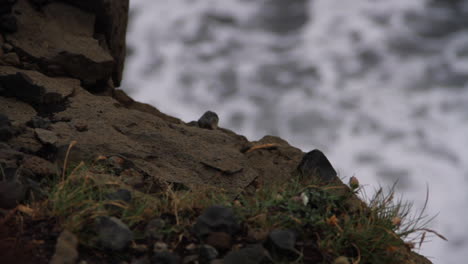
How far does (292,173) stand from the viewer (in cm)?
424

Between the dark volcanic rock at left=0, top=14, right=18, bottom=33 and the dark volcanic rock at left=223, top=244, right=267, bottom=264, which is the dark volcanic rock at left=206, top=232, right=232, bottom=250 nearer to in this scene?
the dark volcanic rock at left=223, top=244, right=267, bottom=264

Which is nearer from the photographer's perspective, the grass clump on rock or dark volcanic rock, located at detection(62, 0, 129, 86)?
the grass clump on rock

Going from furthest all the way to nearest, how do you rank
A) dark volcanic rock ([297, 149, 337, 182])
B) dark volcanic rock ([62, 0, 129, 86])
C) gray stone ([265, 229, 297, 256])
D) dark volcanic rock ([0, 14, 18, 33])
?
1. dark volcanic rock ([62, 0, 129, 86])
2. dark volcanic rock ([0, 14, 18, 33])
3. dark volcanic rock ([297, 149, 337, 182])
4. gray stone ([265, 229, 297, 256])

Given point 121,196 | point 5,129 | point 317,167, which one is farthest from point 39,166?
point 317,167

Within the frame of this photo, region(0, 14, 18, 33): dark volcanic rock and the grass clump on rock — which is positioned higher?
region(0, 14, 18, 33): dark volcanic rock

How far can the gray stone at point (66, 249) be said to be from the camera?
234 cm

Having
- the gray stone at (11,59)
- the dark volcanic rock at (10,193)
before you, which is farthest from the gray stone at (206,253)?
the gray stone at (11,59)

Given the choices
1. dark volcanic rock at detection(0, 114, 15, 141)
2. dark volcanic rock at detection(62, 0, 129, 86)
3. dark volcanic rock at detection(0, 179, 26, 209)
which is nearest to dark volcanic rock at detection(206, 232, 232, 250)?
dark volcanic rock at detection(0, 179, 26, 209)

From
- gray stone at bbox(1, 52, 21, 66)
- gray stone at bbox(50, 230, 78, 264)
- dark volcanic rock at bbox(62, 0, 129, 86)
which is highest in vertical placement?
dark volcanic rock at bbox(62, 0, 129, 86)

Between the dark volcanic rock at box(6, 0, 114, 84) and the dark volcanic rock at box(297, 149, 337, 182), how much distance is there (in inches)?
109

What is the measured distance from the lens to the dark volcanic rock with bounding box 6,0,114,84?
517 cm

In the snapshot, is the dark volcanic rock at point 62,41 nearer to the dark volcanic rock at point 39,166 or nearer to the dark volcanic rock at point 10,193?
the dark volcanic rock at point 39,166

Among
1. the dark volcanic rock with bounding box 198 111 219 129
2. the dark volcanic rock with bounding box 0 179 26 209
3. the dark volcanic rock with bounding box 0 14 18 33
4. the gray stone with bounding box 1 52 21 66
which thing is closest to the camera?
the dark volcanic rock with bounding box 0 179 26 209

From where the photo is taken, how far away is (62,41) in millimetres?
5395
